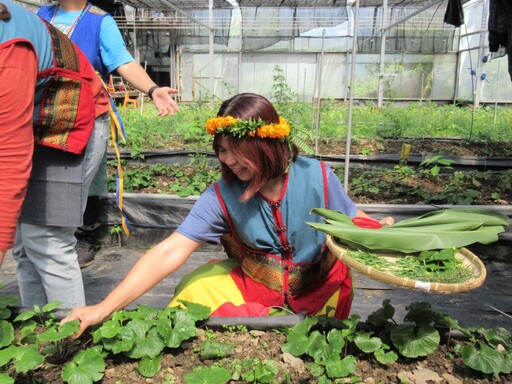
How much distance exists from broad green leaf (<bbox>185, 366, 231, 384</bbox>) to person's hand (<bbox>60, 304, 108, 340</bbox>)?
379 millimetres

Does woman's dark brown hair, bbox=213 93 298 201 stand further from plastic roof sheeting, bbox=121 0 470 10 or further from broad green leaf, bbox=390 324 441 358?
plastic roof sheeting, bbox=121 0 470 10

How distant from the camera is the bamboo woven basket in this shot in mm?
1032

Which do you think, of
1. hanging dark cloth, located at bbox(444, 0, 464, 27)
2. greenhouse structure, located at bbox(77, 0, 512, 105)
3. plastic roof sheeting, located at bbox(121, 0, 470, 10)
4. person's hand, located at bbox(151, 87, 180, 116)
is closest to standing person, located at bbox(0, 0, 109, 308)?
person's hand, located at bbox(151, 87, 180, 116)

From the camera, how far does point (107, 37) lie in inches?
81.2

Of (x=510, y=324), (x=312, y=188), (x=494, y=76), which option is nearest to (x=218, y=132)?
(x=312, y=188)

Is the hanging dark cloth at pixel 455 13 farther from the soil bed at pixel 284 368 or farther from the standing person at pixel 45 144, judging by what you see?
the soil bed at pixel 284 368

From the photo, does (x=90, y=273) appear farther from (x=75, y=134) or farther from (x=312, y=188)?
(x=312, y=188)

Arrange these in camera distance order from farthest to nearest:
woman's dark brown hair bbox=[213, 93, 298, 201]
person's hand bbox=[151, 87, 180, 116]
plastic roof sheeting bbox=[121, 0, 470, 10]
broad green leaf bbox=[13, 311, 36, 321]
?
1. plastic roof sheeting bbox=[121, 0, 470, 10]
2. person's hand bbox=[151, 87, 180, 116]
3. woman's dark brown hair bbox=[213, 93, 298, 201]
4. broad green leaf bbox=[13, 311, 36, 321]

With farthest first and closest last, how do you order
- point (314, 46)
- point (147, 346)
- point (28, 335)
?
point (314, 46)
point (28, 335)
point (147, 346)

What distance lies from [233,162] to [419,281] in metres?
0.71

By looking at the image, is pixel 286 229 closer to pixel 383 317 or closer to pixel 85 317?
pixel 383 317

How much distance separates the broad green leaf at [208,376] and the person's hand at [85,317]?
38cm

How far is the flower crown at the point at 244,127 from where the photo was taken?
141 centimetres

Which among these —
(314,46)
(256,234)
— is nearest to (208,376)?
(256,234)
